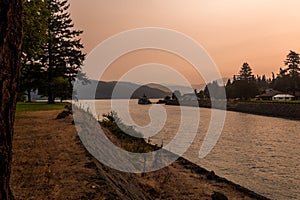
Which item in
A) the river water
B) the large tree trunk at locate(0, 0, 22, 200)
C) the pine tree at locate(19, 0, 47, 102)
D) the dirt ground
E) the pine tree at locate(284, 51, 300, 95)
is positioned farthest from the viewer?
the pine tree at locate(284, 51, 300, 95)

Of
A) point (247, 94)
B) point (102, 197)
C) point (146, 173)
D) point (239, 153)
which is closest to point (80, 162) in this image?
point (102, 197)

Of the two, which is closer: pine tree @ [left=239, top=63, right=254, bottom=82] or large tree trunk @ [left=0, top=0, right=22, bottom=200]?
large tree trunk @ [left=0, top=0, right=22, bottom=200]

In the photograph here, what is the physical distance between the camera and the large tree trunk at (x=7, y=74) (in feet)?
9.12

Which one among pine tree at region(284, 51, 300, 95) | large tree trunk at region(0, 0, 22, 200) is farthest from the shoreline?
large tree trunk at region(0, 0, 22, 200)

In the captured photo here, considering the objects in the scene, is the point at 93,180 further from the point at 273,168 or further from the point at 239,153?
the point at 239,153

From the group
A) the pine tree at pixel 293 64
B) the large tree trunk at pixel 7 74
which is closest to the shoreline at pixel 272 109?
the pine tree at pixel 293 64

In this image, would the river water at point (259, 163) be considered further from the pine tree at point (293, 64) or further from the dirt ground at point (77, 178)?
the pine tree at point (293, 64)

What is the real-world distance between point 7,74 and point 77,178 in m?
4.76

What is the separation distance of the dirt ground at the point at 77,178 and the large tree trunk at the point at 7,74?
3.22 m

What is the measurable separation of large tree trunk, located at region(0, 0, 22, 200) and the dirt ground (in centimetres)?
322

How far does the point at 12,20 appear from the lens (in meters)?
2.89

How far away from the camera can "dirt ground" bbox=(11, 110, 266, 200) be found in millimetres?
6230

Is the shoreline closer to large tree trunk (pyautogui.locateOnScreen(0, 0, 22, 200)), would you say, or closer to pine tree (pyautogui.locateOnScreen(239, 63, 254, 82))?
pine tree (pyautogui.locateOnScreen(239, 63, 254, 82))

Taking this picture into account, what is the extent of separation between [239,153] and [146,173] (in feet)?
36.0
